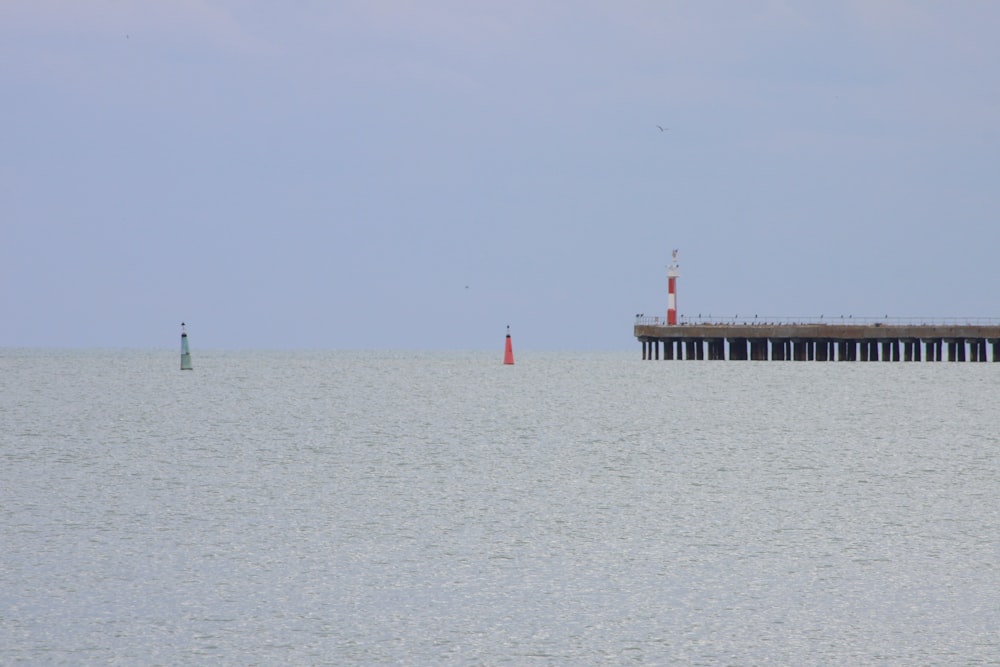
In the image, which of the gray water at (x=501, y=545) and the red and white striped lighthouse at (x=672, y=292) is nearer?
the gray water at (x=501, y=545)

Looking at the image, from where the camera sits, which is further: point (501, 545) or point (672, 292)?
point (672, 292)

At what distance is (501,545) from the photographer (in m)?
11.6

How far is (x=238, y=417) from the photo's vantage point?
2977cm

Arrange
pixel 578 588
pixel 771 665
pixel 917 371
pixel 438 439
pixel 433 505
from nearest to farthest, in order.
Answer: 1. pixel 771 665
2. pixel 578 588
3. pixel 433 505
4. pixel 438 439
5. pixel 917 371

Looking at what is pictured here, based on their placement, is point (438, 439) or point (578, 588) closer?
point (578, 588)

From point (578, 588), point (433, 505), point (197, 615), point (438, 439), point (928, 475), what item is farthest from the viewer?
point (438, 439)

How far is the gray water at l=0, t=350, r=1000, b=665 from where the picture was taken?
8031mm

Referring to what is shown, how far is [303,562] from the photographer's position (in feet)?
35.0

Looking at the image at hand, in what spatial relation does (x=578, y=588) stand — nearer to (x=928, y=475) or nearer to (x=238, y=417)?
(x=928, y=475)

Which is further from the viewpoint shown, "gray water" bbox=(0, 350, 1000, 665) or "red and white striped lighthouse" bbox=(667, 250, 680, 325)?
"red and white striped lighthouse" bbox=(667, 250, 680, 325)

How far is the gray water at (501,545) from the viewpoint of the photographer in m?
8.03

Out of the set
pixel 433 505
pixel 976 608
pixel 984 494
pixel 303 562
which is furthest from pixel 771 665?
pixel 984 494

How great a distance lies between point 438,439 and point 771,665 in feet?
53.9

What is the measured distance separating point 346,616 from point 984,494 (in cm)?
851
